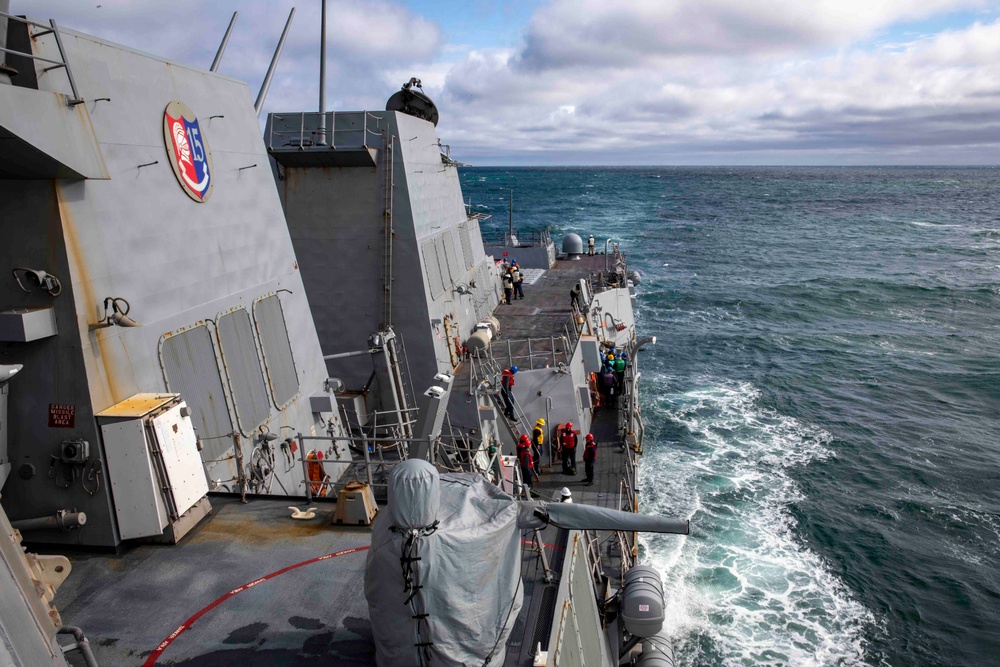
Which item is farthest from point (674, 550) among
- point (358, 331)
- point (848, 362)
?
point (848, 362)

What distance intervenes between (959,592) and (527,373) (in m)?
13.1

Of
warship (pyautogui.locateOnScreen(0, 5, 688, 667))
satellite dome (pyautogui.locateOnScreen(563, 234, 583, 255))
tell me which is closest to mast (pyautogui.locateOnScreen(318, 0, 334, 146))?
warship (pyautogui.locateOnScreen(0, 5, 688, 667))

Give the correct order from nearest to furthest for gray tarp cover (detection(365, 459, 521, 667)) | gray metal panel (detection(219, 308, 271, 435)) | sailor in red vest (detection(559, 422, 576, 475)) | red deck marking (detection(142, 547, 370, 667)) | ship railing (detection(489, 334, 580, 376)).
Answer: gray tarp cover (detection(365, 459, 521, 667)) < red deck marking (detection(142, 547, 370, 667)) < gray metal panel (detection(219, 308, 271, 435)) < sailor in red vest (detection(559, 422, 576, 475)) < ship railing (detection(489, 334, 580, 376))

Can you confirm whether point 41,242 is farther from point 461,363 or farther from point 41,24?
point 461,363

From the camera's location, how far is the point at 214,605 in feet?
23.7

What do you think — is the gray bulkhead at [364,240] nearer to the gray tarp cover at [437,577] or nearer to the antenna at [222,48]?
the antenna at [222,48]

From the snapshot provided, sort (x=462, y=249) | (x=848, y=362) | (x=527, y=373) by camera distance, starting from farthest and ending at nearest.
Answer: (x=848, y=362) < (x=462, y=249) < (x=527, y=373)

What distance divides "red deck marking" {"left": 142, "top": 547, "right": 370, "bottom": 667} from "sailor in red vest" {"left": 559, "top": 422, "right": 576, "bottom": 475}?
1123 centimetres

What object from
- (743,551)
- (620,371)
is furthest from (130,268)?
(620,371)

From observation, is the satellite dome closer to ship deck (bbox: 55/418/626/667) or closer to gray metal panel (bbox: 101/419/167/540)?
A: ship deck (bbox: 55/418/626/667)

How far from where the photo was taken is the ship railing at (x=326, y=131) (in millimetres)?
17844

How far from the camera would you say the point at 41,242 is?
741 centimetres

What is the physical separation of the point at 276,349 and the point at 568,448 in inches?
377

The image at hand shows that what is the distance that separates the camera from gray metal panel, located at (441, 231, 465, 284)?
21906 millimetres
